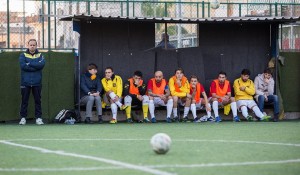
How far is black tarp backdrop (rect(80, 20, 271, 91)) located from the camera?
20.7 m

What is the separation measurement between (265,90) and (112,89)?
4438 millimetres

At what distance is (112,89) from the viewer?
20.1m

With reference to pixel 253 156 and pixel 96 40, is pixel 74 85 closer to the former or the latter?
pixel 96 40

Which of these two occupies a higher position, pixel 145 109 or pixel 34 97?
pixel 34 97

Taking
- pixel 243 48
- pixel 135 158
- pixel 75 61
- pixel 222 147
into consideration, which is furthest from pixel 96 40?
pixel 135 158

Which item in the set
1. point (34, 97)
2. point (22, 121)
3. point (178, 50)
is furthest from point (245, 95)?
point (22, 121)

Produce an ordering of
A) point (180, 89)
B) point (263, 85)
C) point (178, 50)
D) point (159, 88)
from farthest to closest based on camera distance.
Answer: point (178, 50) → point (263, 85) → point (180, 89) → point (159, 88)

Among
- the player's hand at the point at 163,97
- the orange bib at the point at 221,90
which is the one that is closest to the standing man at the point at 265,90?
the orange bib at the point at 221,90

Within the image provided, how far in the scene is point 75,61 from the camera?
20.5 m

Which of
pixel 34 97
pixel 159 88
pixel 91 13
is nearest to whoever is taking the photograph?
pixel 34 97

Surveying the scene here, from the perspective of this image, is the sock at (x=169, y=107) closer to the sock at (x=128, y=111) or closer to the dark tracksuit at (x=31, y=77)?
the sock at (x=128, y=111)

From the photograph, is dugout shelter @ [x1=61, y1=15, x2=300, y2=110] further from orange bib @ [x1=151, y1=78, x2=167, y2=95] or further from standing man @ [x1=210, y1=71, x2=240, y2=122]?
orange bib @ [x1=151, y1=78, x2=167, y2=95]

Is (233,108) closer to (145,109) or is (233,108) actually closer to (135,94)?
(145,109)

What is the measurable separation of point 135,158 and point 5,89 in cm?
1087
